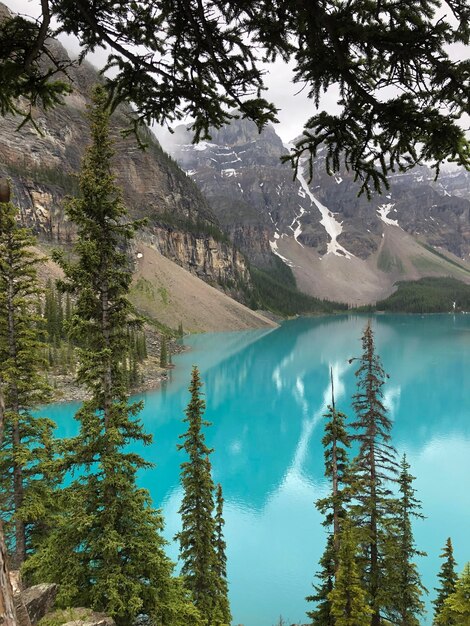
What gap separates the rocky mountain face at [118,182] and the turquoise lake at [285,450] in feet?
220

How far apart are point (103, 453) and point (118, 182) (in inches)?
6514

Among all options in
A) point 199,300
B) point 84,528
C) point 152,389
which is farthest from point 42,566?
A: point 199,300

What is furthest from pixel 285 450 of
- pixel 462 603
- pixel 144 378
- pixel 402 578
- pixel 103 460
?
pixel 103 460

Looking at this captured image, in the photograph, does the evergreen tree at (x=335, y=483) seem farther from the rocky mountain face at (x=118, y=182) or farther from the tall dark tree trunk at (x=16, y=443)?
the rocky mountain face at (x=118, y=182)

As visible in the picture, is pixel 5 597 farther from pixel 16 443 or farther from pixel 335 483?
pixel 335 483

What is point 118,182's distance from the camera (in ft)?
518

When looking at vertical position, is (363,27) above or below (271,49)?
below

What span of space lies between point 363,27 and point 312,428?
154ft

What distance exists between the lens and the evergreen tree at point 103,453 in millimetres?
8875

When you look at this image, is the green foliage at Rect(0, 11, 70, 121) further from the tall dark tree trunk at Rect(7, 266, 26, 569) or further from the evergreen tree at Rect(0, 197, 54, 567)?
the tall dark tree trunk at Rect(7, 266, 26, 569)

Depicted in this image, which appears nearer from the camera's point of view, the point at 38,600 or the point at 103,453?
the point at 38,600

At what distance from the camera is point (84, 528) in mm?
8883

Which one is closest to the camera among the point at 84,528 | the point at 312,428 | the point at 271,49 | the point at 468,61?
the point at 468,61

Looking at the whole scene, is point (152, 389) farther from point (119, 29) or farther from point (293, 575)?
point (119, 29)
